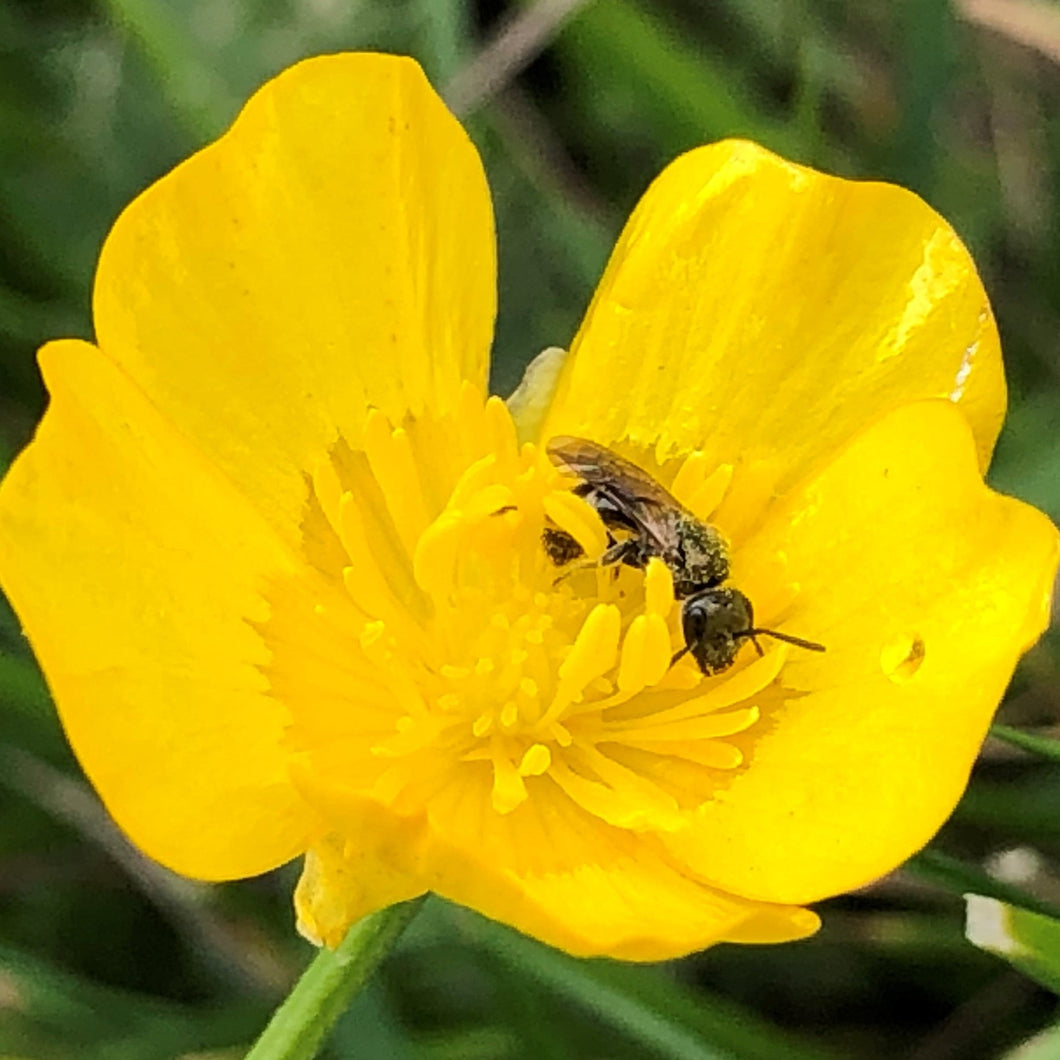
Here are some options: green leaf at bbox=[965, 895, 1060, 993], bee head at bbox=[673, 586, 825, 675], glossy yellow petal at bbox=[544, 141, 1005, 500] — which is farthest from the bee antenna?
green leaf at bbox=[965, 895, 1060, 993]

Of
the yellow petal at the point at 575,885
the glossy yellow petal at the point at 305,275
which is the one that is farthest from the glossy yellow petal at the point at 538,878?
the glossy yellow petal at the point at 305,275

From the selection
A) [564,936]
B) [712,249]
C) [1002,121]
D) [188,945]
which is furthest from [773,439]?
[1002,121]

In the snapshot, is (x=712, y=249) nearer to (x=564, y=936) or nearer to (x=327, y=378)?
(x=327, y=378)

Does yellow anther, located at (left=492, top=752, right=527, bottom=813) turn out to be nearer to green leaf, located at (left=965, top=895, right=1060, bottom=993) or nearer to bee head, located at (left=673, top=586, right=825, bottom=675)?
bee head, located at (left=673, top=586, right=825, bottom=675)

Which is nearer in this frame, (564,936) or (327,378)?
(564,936)

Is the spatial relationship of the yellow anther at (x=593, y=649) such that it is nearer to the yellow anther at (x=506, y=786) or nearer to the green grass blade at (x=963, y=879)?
the yellow anther at (x=506, y=786)

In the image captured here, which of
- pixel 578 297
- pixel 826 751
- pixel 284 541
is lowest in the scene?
pixel 578 297
